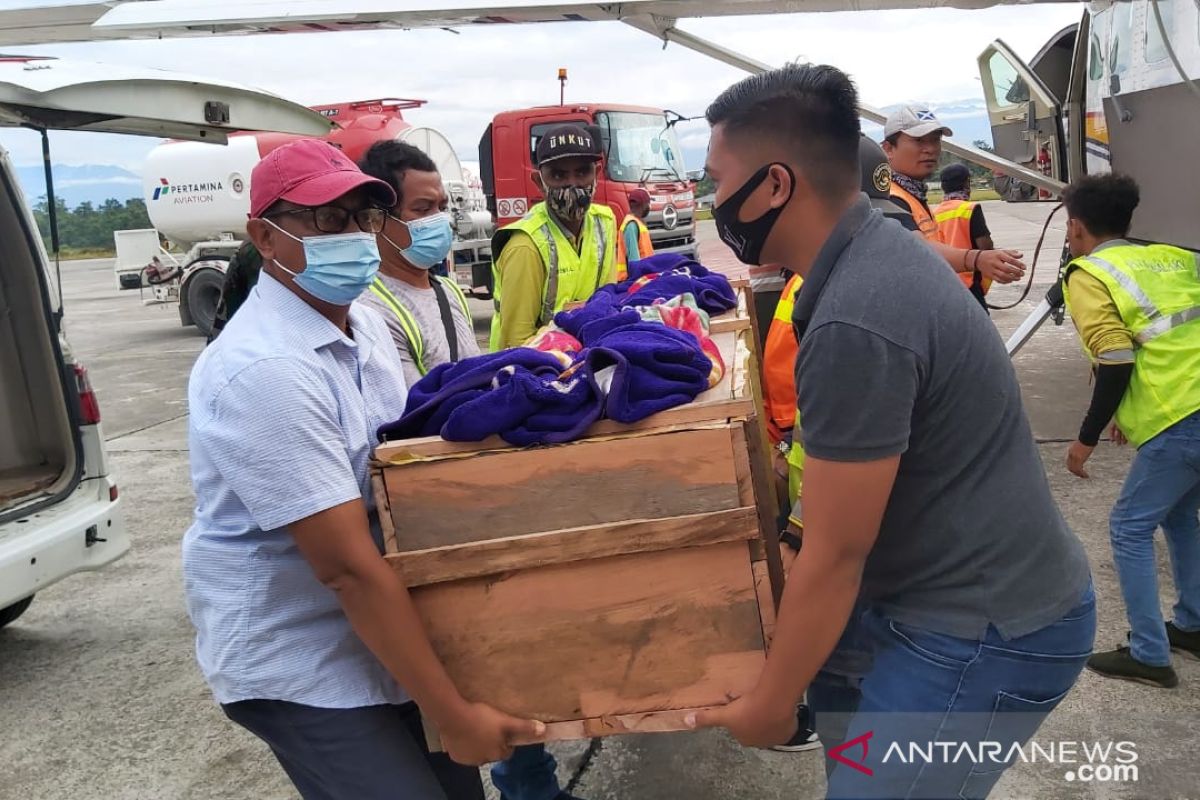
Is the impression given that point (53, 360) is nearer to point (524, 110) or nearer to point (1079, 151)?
point (1079, 151)

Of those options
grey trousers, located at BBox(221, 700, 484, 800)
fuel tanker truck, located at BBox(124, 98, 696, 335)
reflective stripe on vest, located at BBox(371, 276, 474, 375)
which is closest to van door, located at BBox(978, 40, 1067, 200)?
fuel tanker truck, located at BBox(124, 98, 696, 335)

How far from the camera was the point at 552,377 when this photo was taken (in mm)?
1851

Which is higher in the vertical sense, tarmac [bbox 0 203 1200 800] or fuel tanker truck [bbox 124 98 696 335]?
fuel tanker truck [bbox 124 98 696 335]

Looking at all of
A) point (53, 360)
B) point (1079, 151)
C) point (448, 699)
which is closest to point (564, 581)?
point (448, 699)

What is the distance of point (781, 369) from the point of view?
3062 mm

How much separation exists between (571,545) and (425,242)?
157cm

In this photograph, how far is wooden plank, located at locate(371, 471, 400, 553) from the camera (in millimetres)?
1786

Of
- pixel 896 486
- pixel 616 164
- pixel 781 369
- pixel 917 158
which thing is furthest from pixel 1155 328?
pixel 616 164

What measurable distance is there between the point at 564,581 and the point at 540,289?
1.98 m

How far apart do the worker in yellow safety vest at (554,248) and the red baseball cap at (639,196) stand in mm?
9043

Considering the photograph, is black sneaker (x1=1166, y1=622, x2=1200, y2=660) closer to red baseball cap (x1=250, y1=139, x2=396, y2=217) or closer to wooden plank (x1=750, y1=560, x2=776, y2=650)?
wooden plank (x1=750, y1=560, x2=776, y2=650)

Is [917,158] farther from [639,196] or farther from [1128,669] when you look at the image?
[639,196]

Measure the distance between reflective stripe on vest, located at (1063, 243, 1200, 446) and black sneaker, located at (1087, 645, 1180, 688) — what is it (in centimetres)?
79

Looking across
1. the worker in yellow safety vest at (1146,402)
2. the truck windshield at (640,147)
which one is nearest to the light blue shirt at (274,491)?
the worker in yellow safety vest at (1146,402)
